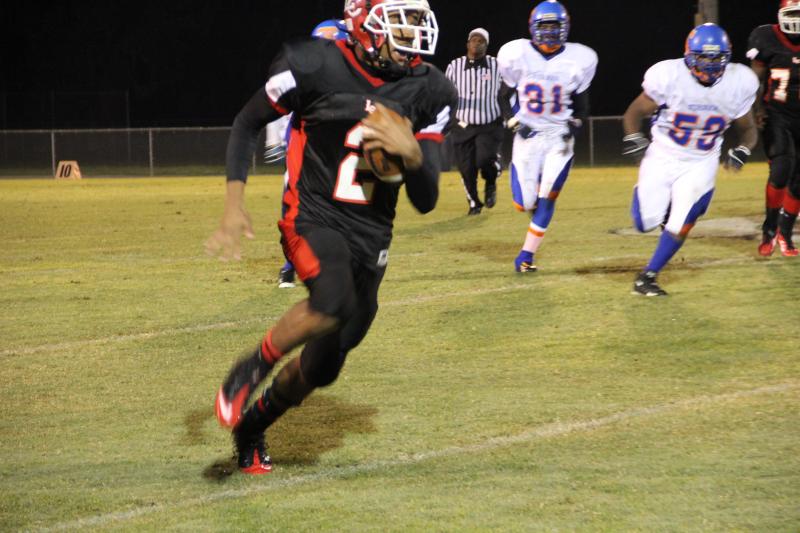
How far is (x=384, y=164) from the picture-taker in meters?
3.96

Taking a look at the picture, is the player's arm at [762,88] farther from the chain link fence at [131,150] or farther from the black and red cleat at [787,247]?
the chain link fence at [131,150]

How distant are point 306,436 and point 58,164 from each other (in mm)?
21608

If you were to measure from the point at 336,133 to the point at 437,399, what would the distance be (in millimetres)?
1583

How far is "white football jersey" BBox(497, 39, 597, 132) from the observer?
9188mm

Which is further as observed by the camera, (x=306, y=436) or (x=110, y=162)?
(x=110, y=162)

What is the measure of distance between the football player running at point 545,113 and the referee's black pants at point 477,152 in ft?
15.9

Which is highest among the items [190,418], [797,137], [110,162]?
[797,137]

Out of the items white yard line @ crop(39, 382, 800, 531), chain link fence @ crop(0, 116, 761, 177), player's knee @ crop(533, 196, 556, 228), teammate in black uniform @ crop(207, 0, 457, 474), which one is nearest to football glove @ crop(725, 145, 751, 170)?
player's knee @ crop(533, 196, 556, 228)

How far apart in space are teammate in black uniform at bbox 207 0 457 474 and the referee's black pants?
9.88 m

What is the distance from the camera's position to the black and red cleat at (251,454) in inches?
166

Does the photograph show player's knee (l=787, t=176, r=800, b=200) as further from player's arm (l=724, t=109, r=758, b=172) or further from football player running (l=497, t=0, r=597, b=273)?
football player running (l=497, t=0, r=597, b=273)

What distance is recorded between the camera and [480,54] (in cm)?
1502

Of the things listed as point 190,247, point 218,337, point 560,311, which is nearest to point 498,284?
point 560,311

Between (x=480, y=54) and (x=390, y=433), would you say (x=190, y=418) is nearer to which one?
(x=390, y=433)
